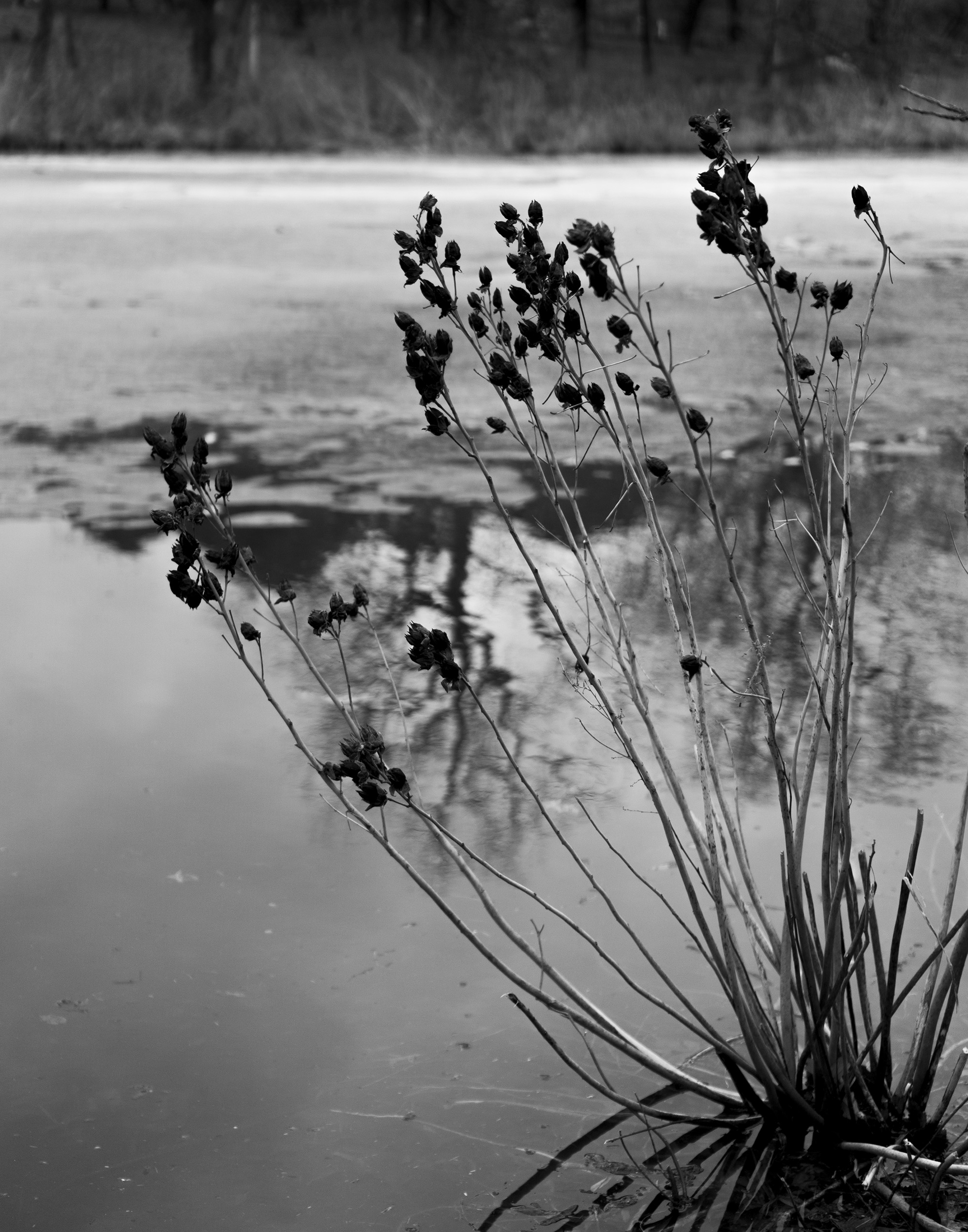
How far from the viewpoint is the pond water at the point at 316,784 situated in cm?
239

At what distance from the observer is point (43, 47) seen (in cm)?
2584

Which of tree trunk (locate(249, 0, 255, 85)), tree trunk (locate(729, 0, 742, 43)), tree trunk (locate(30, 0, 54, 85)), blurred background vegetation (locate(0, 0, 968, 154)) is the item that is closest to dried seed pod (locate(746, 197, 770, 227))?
blurred background vegetation (locate(0, 0, 968, 154))

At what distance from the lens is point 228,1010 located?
9.03 ft

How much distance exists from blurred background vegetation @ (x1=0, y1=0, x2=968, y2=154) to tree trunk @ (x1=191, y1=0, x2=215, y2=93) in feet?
0.17

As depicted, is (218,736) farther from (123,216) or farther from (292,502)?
(123,216)

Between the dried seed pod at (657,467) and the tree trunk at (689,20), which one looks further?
the tree trunk at (689,20)

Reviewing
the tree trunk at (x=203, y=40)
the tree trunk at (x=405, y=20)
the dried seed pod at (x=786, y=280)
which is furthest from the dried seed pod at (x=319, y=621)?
the tree trunk at (x=405, y=20)

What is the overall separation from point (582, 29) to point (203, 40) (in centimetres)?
2192

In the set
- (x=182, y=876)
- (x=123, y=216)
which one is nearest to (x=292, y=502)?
(x=182, y=876)

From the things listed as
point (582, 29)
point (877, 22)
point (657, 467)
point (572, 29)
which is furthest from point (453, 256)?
point (572, 29)

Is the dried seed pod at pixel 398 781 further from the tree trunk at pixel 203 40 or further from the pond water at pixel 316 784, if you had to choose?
the tree trunk at pixel 203 40

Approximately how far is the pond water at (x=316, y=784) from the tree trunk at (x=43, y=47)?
16.7m

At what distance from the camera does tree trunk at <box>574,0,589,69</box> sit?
47344 mm

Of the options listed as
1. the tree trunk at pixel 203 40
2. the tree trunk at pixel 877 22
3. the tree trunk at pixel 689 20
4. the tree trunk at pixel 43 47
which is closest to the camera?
the tree trunk at pixel 43 47
